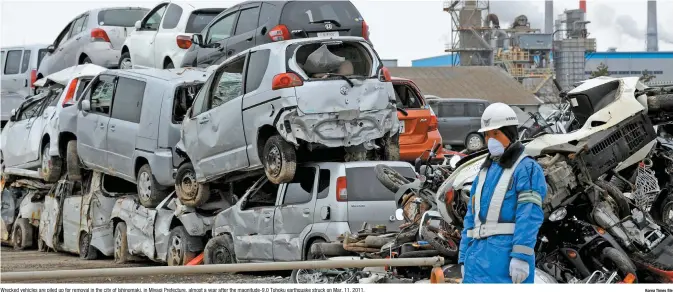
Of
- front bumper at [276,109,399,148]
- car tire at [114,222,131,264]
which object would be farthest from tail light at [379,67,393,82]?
car tire at [114,222,131,264]

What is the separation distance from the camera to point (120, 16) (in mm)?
22672

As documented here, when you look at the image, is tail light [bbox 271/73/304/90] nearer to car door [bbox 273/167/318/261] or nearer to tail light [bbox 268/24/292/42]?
car door [bbox 273/167/318/261]

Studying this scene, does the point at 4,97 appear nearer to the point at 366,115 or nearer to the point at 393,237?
the point at 366,115

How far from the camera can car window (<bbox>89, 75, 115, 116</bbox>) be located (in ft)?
54.7

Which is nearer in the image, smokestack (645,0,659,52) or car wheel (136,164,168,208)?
car wheel (136,164,168,208)

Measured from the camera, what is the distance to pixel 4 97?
27719mm

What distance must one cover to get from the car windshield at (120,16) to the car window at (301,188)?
10.5m

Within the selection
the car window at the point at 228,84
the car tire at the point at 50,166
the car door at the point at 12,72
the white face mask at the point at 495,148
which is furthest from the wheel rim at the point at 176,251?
the car door at the point at 12,72

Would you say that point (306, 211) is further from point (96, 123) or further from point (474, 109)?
point (474, 109)

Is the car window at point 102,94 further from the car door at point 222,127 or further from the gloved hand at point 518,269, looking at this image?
the gloved hand at point 518,269

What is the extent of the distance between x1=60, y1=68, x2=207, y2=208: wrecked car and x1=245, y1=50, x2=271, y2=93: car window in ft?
6.33

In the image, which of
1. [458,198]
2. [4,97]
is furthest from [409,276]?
[4,97]

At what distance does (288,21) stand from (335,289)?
27.8 feet

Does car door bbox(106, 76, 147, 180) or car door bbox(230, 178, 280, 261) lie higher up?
car door bbox(106, 76, 147, 180)
